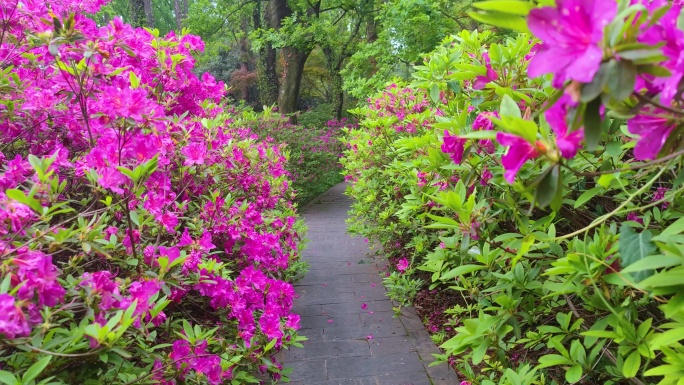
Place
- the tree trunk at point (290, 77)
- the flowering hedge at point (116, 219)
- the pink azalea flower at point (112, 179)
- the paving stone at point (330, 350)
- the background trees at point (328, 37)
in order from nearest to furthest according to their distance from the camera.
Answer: the flowering hedge at point (116, 219) < the pink azalea flower at point (112, 179) < the paving stone at point (330, 350) < the background trees at point (328, 37) < the tree trunk at point (290, 77)

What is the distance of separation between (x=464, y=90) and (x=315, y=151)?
768cm

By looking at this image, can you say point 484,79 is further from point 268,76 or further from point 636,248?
point 268,76

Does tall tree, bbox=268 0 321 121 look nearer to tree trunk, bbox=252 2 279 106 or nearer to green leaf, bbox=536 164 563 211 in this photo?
tree trunk, bbox=252 2 279 106

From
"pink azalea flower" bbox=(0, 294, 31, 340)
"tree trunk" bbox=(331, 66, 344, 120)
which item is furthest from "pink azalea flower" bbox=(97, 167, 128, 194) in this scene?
"tree trunk" bbox=(331, 66, 344, 120)

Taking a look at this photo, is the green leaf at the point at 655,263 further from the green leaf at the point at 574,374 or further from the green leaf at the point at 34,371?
the green leaf at the point at 34,371

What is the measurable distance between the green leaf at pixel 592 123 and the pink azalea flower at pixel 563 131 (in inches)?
1.8

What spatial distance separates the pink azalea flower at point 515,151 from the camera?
0.70 metres

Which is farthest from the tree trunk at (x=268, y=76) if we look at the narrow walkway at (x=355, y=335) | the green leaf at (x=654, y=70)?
the green leaf at (x=654, y=70)

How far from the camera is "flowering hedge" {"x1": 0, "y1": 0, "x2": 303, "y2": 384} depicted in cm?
109

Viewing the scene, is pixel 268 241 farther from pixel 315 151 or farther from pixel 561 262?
pixel 315 151

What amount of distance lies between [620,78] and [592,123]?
76mm

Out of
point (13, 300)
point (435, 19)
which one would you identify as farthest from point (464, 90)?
point (435, 19)

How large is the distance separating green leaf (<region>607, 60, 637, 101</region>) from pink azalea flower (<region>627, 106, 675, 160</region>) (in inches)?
7.1

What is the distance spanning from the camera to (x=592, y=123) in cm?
59
